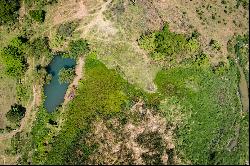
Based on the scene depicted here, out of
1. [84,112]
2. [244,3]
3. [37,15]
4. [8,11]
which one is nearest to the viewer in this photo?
[84,112]

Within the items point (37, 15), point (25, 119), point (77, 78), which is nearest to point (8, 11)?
point (37, 15)

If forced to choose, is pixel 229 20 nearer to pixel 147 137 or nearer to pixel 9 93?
pixel 147 137

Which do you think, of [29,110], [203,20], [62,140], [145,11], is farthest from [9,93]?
[203,20]

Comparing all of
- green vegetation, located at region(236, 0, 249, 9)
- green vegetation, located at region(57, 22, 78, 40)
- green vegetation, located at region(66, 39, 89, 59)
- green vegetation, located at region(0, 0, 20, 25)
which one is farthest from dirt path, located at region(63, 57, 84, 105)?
green vegetation, located at region(236, 0, 249, 9)

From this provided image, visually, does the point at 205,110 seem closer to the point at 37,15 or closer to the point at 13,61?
the point at 37,15

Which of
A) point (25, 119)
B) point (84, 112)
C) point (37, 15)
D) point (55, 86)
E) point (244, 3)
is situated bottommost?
point (84, 112)

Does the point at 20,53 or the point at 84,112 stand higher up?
the point at 20,53
